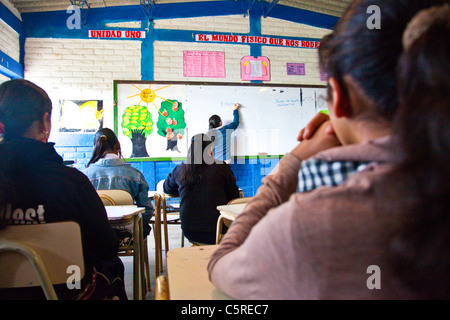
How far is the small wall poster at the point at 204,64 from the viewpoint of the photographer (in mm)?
4719

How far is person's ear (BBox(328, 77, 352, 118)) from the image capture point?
1.50 feet

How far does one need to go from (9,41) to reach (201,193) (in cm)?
375

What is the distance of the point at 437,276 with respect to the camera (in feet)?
1.21

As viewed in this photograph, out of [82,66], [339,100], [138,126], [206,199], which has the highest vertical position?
[82,66]

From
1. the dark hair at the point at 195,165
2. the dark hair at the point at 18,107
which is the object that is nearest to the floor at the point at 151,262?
the dark hair at the point at 195,165

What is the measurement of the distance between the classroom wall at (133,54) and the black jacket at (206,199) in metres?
2.54

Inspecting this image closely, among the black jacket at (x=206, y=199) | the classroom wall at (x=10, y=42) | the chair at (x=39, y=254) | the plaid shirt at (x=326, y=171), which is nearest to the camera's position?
the plaid shirt at (x=326, y=171)

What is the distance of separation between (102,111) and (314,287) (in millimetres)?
4607

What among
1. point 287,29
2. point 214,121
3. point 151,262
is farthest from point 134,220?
point 287,29

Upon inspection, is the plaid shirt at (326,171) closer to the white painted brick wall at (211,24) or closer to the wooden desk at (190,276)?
the wooden desk at (190,276)

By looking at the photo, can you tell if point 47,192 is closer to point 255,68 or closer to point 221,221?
point 221,221

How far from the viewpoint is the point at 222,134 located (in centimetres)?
473

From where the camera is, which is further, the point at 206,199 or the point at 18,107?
the point at 206,199

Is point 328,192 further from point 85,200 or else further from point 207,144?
point 207,144
